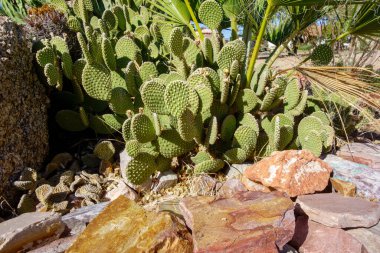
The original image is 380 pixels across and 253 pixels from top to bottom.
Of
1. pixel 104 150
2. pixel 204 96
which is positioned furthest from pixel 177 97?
pixel 104 150

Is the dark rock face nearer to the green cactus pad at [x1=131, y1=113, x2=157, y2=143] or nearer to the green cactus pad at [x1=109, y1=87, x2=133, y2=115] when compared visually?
the green cactus pad at [x1=109, y1=87, x2=133, y2=115]

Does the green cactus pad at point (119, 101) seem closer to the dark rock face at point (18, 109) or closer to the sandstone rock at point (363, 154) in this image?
the dark rock face at point (18, 109)

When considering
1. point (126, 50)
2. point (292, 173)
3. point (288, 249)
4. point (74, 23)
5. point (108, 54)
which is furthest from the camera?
point (74, 23)

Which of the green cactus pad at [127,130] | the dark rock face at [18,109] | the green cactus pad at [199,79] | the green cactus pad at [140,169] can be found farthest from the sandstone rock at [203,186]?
the dark rock face at [18,109]

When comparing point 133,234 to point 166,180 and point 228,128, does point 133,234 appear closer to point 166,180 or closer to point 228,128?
point 166,180

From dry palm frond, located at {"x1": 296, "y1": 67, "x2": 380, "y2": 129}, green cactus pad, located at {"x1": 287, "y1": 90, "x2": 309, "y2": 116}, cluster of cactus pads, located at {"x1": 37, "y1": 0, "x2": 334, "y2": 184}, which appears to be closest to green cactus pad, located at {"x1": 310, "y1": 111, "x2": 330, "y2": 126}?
cluster of cactus pads, located at {"x1": 37, "y1": 0, "x2": 334, "y2": 184}

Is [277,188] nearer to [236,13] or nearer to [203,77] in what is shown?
[203,77]
